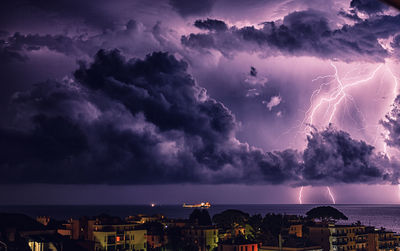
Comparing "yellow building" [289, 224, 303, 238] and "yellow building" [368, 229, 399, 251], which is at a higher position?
"yellow building" [289, 224, 303, 238]

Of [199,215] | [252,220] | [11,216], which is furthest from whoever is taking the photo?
[199,215]

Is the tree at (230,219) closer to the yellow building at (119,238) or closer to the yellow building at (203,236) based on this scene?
the yellow building at (203,236)

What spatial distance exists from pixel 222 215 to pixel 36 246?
119ft

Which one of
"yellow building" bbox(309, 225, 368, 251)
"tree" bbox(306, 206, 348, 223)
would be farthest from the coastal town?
"tree" bbox(306, 206, 348, 223)

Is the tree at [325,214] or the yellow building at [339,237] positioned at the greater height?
the tree at [325,214]

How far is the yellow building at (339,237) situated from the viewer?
64.2 meters

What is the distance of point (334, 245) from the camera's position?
209 ft

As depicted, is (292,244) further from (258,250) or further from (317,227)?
(317,227)

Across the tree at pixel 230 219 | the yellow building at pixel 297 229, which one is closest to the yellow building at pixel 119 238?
the tree at pixel 230 219

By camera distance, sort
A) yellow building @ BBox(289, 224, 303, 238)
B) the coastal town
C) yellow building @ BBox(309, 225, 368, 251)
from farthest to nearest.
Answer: yellow building @ BBox(289, 224, 303, 238)
yellow building @ BBox(309, 225, 368, 251)
the coastal town

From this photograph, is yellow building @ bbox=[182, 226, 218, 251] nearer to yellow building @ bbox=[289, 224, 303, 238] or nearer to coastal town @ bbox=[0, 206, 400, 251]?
coastal town @ bbox=[0, 206, 400, 251]

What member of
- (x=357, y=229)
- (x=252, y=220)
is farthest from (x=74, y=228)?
(x=357, y=229)

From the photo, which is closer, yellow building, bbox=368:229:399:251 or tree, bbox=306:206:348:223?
yellow building, bbox=368:229:399:251

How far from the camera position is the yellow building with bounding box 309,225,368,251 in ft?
211
